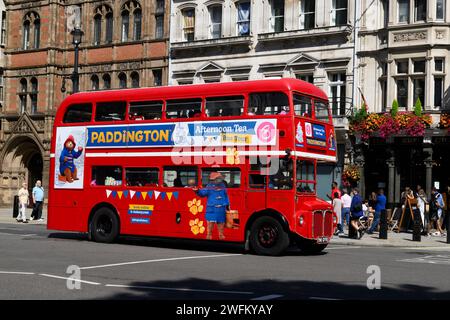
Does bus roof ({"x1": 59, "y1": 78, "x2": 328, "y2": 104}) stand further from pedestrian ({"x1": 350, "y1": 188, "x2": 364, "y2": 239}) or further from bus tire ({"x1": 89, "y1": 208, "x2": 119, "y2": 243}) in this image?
pedestrian ({"x1": 350, "y1": 188, "x2": 364, "y2": 239})

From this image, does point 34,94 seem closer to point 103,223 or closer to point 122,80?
point 122,80

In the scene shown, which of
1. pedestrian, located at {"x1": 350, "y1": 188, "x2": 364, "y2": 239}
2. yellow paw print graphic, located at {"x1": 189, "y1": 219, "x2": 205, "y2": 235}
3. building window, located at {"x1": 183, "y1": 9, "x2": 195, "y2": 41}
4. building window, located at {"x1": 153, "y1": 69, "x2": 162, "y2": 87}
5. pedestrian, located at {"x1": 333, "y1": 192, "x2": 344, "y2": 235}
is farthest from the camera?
building window, located at {"x1": 153, "y1": 69, "x2": 162, "y2": 87}

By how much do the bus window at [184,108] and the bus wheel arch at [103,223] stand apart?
337 cm

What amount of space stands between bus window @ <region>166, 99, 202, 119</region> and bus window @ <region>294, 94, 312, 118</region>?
2690mm

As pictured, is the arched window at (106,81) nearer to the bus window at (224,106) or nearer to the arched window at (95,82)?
the arched window at (95,82)

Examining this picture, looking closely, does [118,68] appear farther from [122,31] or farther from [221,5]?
[221,5]

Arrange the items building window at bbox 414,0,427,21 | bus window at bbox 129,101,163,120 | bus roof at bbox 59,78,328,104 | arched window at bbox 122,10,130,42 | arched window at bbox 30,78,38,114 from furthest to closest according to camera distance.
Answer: arched window at bbox 30,78,38,114
arched window at bbox 122,10,130,42
building window at bbox 414,0,427,21
bus window at bbox 129,101,163,120
bus roof at bbox 59,78,328,104

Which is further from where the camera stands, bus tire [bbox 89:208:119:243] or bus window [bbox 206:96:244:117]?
Result: bus tire [bbox 89:208:119:243]

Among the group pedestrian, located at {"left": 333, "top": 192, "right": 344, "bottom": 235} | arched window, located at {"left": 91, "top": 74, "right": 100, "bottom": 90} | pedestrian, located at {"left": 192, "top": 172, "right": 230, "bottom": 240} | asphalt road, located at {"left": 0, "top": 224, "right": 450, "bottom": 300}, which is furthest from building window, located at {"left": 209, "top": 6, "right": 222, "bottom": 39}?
pedestrian, located at {"left": 192, "top": 172, "right": 230, "bottom": 240}

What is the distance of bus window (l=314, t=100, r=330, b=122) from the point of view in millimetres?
18500

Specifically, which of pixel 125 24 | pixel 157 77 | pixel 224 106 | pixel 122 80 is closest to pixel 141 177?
pixel 224 106

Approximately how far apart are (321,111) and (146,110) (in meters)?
4.85

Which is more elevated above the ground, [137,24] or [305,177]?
[137,24]

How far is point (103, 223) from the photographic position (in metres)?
20.8
